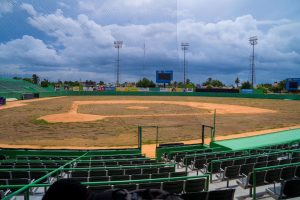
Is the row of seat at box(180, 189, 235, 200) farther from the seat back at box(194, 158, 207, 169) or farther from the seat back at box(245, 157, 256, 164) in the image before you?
the seat back at box(194, 158, 207, 169)

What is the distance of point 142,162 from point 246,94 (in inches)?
3231

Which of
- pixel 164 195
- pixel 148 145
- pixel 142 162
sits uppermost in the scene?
pixel 164 195

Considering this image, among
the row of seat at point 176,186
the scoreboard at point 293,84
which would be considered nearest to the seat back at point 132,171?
the row of seat at point 176,186

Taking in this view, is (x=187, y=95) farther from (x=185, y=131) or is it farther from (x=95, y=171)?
(x=95, y=171)

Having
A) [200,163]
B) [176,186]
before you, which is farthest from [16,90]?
[176,186]

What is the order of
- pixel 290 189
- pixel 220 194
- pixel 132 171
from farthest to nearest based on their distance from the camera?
pixel 132 171 < pixel 290 189 < pixel 220 194

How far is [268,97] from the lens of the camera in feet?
265

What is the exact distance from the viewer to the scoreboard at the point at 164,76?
90.2m

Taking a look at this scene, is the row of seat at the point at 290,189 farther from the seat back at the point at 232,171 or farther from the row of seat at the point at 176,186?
the seat back at the point at 232,171

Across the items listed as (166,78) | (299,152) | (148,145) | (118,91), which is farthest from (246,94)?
(299,152)

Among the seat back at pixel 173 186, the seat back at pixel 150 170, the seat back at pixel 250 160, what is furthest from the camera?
the seat back at pixel 250 160

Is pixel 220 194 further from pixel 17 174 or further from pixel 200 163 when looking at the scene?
pixel 17 174

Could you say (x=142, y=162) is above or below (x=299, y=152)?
below

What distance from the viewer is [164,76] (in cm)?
9044
